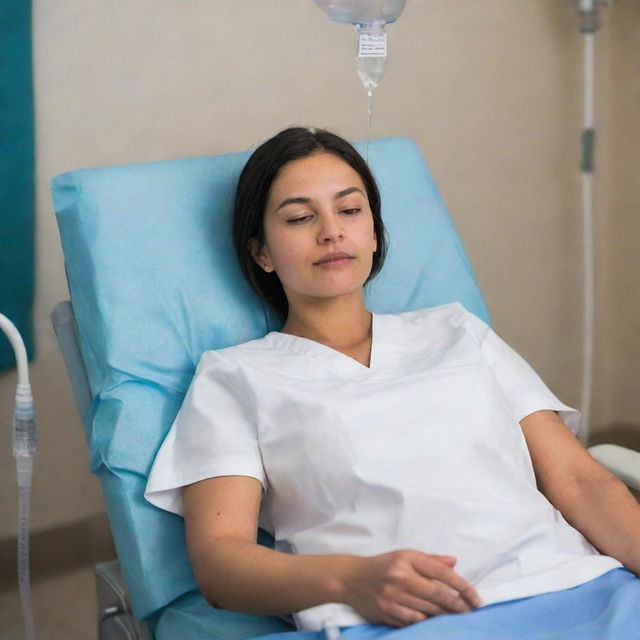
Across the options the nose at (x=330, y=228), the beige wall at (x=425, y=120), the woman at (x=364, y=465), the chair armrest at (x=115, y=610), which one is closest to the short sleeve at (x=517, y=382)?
the woman at (x=364, y=465)

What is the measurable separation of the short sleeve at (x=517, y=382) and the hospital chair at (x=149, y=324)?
0.33ft

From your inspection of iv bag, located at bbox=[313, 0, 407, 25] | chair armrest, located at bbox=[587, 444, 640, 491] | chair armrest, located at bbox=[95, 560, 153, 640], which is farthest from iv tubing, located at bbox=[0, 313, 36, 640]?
chair armrest, located at bbox=[587, 444, 640, 491]

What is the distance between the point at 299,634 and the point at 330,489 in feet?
0.72

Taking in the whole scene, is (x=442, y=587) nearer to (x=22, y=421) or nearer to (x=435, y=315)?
(x=435, y=315)

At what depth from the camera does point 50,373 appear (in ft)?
7.10

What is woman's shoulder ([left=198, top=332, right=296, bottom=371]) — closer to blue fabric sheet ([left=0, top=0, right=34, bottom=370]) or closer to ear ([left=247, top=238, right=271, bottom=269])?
ear ([left=247, top=238, right=271, bottom=269])

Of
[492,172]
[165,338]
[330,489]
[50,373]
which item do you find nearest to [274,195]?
[165,338]

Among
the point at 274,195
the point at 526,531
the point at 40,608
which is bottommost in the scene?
the point at 40,608

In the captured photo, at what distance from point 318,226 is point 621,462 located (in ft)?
1.92

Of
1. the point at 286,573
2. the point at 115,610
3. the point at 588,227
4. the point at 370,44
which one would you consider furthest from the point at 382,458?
the point at 588,227

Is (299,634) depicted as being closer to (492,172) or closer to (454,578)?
(454,578)

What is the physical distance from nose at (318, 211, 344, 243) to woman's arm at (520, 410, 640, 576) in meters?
0.40

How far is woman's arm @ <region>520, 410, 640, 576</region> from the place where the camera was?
4.86 ft

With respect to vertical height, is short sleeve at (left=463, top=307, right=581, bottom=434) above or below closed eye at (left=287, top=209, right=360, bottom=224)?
below
